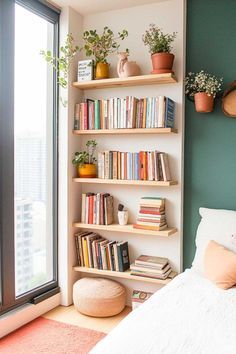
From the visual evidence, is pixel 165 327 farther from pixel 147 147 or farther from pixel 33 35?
pixel 33 35

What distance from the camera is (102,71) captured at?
300 cm

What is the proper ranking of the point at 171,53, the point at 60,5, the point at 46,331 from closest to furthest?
1. the point at 46,331
2. the point at 171,53
3. the point at 60,5

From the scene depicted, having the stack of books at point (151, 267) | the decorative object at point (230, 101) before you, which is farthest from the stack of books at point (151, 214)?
the decorative object at point (230, 101)

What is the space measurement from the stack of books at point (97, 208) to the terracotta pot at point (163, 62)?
3.77 feet

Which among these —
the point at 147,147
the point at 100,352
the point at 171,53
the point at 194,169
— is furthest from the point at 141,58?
the point at 100,352

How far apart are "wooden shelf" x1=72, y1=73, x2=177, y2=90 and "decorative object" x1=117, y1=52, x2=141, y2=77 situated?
0.06m

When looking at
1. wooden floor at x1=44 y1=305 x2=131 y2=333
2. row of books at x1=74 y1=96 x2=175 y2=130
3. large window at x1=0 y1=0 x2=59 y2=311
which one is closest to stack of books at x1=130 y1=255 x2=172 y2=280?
wooden floor at x1=44 y1=305 x2=131 y2=333

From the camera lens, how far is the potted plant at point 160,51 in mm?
2717

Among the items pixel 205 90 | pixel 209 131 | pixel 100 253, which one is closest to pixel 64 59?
pixel 205 90

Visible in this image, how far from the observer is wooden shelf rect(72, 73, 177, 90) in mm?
2736

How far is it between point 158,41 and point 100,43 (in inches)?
20.9

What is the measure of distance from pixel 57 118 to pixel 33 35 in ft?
2.33

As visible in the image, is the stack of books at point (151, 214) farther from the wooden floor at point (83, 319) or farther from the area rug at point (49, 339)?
the area rug at point (49, 339)

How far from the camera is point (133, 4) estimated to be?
2971 mm
